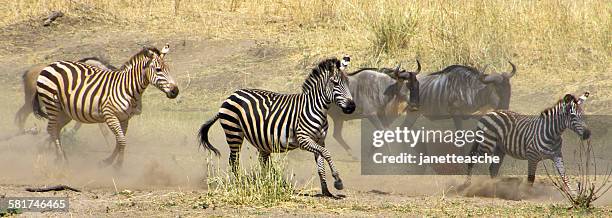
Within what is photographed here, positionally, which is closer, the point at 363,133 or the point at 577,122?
the point at 577,122

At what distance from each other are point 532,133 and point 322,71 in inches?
95.0

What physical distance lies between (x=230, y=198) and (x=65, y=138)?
5.12 m

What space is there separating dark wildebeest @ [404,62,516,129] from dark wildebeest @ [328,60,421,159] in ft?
0.92

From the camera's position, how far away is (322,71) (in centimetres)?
1142

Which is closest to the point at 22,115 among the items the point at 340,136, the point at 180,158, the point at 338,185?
the point at 180,158

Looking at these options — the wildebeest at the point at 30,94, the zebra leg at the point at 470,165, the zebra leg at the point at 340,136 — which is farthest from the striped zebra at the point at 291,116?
the wildebeest at the point at 30,94

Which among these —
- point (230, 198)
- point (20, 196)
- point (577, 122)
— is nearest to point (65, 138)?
point (20, 196)

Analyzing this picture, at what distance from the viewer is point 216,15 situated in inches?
864

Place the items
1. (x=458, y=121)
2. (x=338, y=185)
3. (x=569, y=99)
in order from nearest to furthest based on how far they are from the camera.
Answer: (x=338, y=185)
(x=569, y=99)
(x=458, y=121)

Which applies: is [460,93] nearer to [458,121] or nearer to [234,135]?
[458,121]

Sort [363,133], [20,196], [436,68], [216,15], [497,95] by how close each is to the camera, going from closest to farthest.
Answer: [20,196] → [497,95] → [363,133] → [436,68] → [216,15]

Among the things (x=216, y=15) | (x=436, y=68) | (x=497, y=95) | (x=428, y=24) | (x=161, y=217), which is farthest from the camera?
(x=216, y=15)

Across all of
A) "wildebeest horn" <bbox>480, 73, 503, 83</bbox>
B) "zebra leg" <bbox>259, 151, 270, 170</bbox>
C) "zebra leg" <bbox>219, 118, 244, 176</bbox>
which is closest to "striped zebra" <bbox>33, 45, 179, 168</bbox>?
"zebra leg" <bbox>219, 118, 244, 176</bbox>

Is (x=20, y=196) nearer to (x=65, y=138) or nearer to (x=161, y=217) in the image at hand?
(x=161, y=217)
